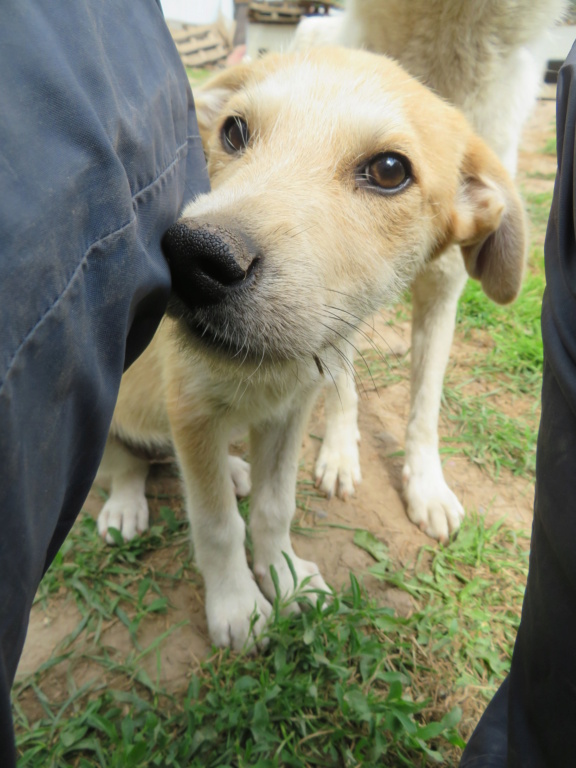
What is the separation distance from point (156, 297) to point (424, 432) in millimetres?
2178

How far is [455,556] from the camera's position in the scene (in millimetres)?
2670

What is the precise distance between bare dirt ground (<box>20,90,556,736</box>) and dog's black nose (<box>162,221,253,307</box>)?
5.12 feet

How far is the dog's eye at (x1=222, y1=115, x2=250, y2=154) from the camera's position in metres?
1.92

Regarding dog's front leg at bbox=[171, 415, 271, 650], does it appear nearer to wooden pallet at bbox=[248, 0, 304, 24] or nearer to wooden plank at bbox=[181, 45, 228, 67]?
wooden pallet at bbox=[248, 0, 304, 24]

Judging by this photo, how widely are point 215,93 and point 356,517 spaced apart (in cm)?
211

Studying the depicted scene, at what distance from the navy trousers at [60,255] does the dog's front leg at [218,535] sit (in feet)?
3.20

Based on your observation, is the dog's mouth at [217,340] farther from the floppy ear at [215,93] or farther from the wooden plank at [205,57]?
the wooden plank at [205,57]

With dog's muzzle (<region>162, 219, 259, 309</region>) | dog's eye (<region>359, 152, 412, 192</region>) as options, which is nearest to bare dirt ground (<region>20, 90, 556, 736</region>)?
dog's muzzle (<region>162, 219, 259, 309</region>)

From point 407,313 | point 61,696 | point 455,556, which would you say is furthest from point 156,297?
point 407,313

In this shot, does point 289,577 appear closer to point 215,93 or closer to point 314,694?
point 314,694

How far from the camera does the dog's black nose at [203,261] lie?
1.17 m

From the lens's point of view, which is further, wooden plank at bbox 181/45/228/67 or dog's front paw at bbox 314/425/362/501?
wooden plank at bbox 181/45/228/67

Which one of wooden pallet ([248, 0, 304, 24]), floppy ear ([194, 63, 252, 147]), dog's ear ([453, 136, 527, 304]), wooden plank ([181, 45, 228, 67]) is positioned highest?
floppy ear ([194, 63, 252, 147])

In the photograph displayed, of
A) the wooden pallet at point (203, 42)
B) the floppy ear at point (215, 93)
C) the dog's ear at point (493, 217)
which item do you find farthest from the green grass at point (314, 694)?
the wooden pallet at point (203, 42)
